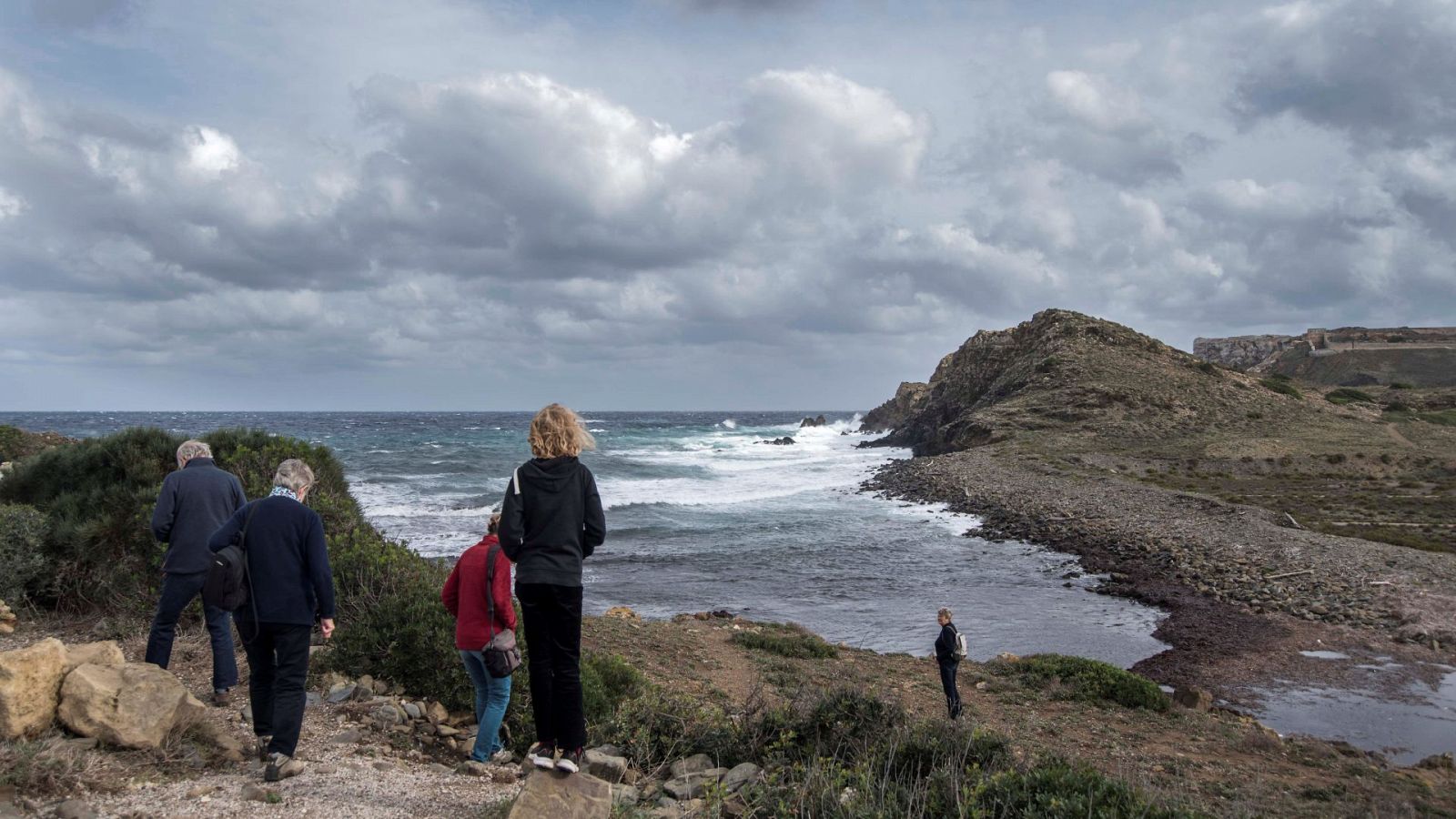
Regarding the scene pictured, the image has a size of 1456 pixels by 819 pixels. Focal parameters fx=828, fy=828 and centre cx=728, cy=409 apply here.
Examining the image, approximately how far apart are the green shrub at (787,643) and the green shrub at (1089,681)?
2.56 m

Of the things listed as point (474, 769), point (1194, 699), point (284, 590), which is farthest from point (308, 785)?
point (1194, 699)

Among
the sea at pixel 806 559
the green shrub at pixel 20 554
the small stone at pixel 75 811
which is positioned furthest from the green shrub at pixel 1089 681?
the green shrub at pixel 20 554

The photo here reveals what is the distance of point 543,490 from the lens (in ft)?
14.2

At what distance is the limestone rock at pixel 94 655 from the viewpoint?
4684 mm

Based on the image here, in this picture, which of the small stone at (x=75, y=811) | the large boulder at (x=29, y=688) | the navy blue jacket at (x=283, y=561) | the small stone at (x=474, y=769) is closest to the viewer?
the small stone at (x=75, y=811)

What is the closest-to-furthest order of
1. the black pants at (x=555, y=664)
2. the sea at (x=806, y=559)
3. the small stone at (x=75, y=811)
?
the small stone at (x=75, y=811) < the black pants at (x=555, y=664) < the sea at (x=806, y=559)

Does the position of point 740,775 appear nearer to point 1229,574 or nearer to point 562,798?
point 562,798

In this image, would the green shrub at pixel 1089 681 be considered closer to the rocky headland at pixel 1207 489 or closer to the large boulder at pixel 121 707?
the rocky headland at pixel 1207 489

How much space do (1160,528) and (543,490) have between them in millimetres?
24165

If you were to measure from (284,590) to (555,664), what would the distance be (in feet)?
5.09

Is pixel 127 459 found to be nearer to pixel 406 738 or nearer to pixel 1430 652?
pixel 406 738

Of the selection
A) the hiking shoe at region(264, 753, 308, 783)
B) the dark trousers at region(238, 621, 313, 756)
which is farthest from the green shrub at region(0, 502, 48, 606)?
the hiking shoe at region(264, 753, 308, 783)

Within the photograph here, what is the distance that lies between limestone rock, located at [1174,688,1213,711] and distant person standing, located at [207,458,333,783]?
10.6 metres

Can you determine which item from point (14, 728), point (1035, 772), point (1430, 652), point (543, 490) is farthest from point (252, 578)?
point (1430, 652)
